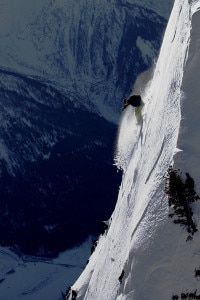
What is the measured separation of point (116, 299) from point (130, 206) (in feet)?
17.3

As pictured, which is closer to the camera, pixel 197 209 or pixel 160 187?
pixel 197 209

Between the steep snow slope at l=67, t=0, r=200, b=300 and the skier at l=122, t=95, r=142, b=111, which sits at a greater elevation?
the skier at l=122, t=95, r=142, b=111

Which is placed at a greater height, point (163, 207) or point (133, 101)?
point (133, 101)

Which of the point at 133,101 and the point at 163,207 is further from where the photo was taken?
the point at 133,101

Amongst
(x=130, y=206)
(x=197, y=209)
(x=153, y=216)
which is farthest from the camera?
(x=130, y=206)

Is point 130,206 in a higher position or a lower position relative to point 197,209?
higher

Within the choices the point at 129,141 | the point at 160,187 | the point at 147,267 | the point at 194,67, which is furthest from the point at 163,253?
the point at 129,141

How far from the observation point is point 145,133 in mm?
27688

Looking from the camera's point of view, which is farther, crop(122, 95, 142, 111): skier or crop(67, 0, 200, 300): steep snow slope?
crop(122, 95, 142, 111): skier

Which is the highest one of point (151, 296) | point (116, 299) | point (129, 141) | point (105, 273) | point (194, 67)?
point (129, 141)

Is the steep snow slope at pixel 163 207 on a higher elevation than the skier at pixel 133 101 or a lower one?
lower

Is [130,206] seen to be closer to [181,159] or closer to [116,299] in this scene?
[116,299]

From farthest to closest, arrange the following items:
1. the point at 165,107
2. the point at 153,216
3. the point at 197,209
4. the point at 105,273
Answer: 1. the point at 105,273
2. the point at 165,107
3. the point at 153,216
4. the point at 197,209

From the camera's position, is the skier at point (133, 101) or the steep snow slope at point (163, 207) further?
the skier at point (133, 101)
